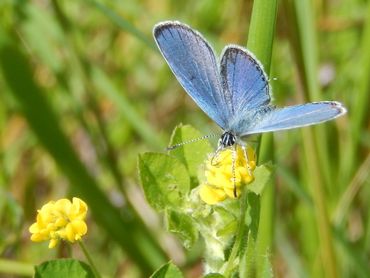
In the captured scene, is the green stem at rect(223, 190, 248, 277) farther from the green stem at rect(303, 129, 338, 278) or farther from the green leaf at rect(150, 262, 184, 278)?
the green stem at rect(303, 129, 338, 278)

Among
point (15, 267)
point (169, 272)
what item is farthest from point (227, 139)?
point (15, 267)

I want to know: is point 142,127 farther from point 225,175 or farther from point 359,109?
point 225,175

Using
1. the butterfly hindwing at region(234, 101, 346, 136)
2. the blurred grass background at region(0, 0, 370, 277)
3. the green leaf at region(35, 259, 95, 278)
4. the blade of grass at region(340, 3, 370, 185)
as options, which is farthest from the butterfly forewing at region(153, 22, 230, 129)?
the blade of grass at region(340, 3, 370, 185)

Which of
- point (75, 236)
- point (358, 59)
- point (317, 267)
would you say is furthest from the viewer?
point (358, 59)

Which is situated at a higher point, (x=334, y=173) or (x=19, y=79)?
(x=19, y=79)

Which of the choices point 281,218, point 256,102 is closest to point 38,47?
point 281,218

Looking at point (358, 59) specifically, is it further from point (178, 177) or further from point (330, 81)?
point (178, 177)

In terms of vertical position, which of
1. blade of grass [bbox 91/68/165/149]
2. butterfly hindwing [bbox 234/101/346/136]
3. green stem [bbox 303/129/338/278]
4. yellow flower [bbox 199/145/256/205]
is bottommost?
green stem [bbox 303/129/338/278]
